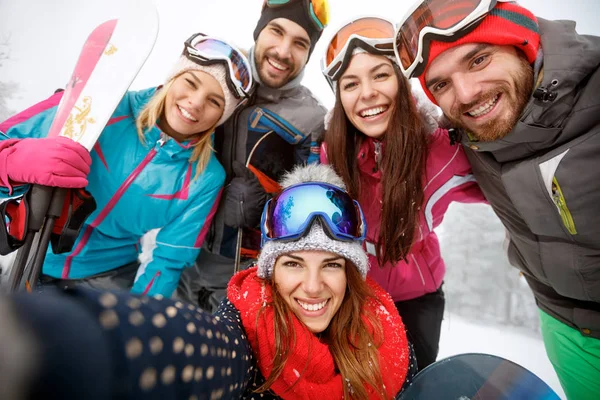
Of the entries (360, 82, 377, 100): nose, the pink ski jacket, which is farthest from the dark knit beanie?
the pink ski jacket

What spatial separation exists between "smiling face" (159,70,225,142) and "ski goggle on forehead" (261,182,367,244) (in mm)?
1114

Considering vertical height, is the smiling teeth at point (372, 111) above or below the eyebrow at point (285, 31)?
below

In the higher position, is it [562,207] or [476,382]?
[562,207]

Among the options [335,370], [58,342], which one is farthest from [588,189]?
[58,342]

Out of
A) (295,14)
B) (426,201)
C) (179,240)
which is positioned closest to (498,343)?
(426,201)

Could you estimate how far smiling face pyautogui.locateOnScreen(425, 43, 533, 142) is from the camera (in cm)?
173

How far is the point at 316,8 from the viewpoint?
10.8 feet

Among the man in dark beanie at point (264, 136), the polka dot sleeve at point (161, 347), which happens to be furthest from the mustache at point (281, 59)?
the polka dot sleeve at point (161, 347)

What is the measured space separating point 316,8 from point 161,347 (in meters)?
3.72

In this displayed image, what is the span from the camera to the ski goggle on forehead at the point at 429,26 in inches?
69.7

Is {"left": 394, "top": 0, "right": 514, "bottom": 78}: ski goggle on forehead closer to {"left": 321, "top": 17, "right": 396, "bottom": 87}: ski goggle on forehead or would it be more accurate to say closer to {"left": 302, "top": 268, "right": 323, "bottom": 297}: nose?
{"left": 321, "top": 17, "right": 396, "bottom": 87}: ski goggle on forehead

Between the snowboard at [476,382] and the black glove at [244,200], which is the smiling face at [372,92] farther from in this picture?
the snowboard at [476,382]

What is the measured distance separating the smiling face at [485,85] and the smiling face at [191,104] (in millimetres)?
1850

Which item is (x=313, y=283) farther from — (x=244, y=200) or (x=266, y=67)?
(x=266, y=67)
